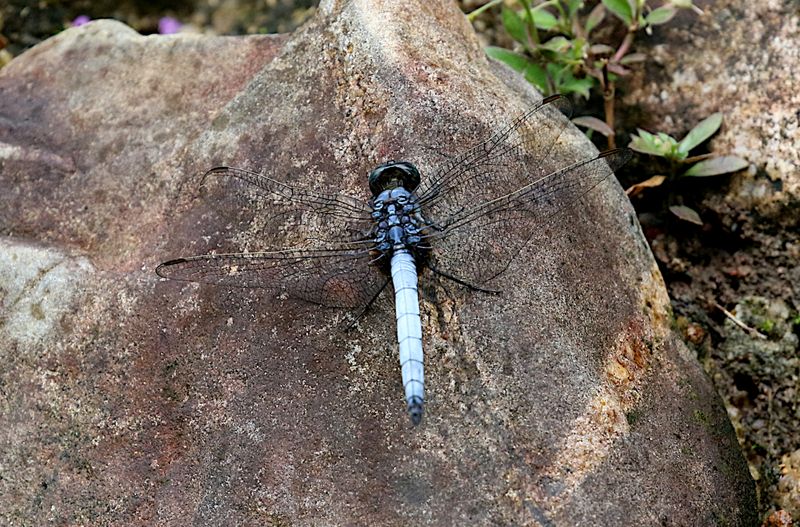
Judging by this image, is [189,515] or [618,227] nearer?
[189,515]

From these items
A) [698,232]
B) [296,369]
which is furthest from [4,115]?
[698,232]

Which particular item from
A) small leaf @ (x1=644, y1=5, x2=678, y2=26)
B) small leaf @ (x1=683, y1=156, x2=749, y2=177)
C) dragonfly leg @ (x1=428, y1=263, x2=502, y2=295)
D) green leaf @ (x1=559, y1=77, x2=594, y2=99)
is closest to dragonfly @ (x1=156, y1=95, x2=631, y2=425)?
dragonfly leg @ (x1=428, y1=263, x2=502, y2=295)

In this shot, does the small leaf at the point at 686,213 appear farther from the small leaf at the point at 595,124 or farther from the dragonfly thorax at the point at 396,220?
the dragonfly thorax at the point at 396,220

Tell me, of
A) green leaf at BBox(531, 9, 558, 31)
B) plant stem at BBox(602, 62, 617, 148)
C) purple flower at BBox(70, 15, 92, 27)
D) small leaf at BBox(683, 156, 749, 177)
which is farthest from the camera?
purple flower at BBox(70, 15, 92, 27)

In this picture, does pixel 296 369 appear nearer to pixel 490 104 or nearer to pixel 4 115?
pixel 490 104

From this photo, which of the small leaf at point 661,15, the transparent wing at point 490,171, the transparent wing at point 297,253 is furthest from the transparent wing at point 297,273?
the small leaf at point 661,15

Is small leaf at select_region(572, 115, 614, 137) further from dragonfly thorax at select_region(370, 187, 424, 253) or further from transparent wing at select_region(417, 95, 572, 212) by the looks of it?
dragonfly thorax at select_region(370, 187, 424, 253)

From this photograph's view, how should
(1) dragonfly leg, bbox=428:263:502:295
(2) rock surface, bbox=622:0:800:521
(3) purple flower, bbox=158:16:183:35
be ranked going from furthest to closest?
1. (3) purple flower, bbox=158:16:183:35
2. (2) rock surface, bbox=622:0:800:521
3. (1) dragonfly leg, bbox=428:263:502:295
